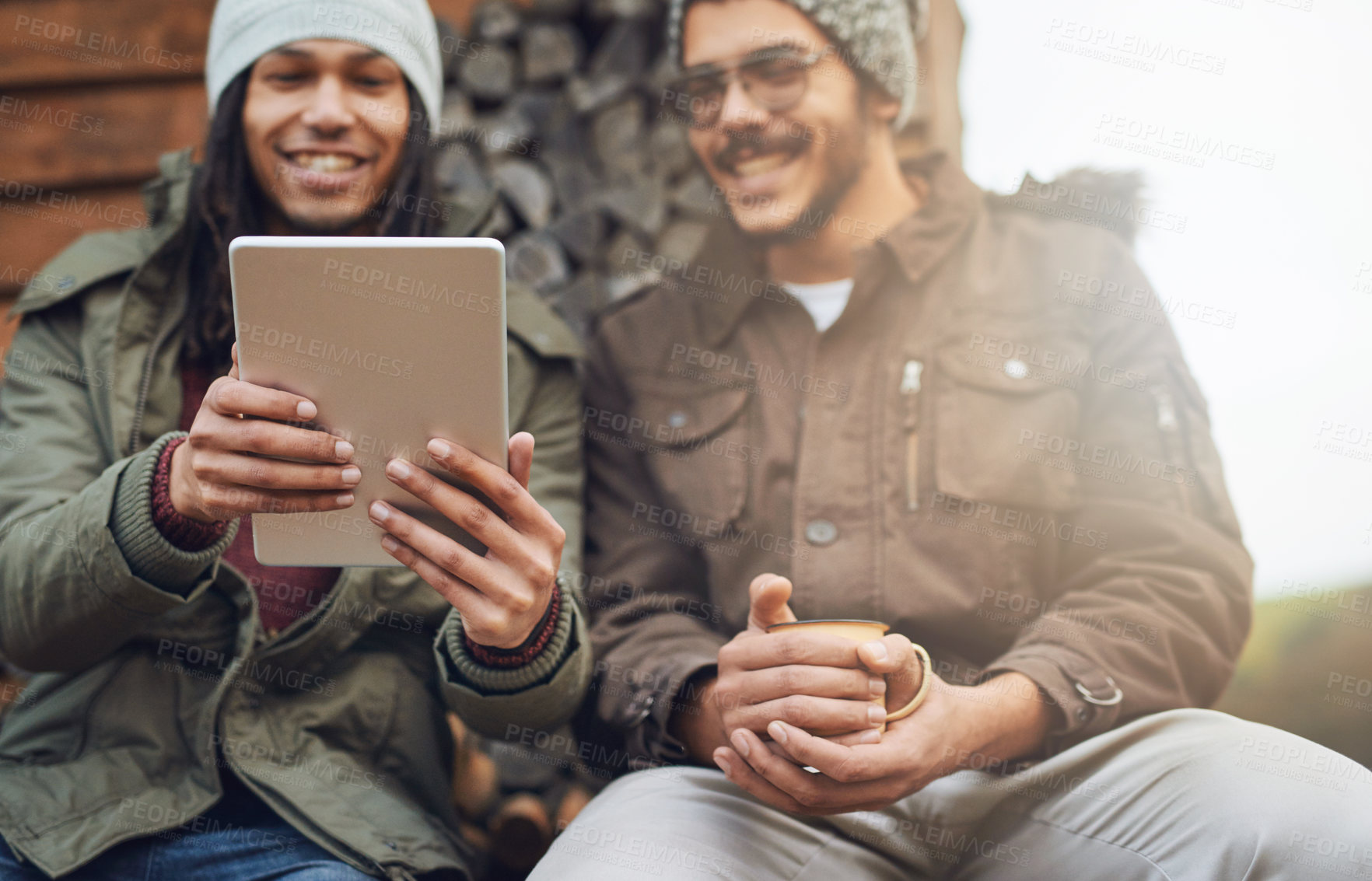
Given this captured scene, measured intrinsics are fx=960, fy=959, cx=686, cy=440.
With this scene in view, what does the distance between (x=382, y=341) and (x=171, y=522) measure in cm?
39

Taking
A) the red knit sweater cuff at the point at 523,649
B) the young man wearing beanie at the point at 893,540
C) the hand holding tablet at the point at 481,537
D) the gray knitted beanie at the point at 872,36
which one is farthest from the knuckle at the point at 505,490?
the gray knitted beanie at the point at 872,36

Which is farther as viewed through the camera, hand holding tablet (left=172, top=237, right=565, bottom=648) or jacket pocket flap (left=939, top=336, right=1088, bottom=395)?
jacket pocket flap (left=939, top=336, right=1088, bottom=395)

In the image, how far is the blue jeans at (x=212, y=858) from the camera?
3.99ft

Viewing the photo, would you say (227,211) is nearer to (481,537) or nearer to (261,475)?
(261,475)

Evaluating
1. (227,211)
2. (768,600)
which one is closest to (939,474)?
(768,600)

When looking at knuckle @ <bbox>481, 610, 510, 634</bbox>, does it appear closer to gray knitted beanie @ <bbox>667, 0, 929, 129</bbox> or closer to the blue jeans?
the blue jeans

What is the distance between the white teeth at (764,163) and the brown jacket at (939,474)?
0.18 metres

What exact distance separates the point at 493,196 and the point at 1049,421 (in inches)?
42.0

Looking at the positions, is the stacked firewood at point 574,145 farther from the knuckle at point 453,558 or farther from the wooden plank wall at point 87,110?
the knuckle at point 453,558

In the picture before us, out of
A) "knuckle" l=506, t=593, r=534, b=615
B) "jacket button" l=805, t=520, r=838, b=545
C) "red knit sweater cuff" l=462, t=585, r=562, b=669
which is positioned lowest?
"red knit sweater cuff" l=462, t=585, r=562, b=669

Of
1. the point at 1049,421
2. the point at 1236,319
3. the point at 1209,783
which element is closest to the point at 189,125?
the point at 1049,421

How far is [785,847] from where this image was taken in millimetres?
1270

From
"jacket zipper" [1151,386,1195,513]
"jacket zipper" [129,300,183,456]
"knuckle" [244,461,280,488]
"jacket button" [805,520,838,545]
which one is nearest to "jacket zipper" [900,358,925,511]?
"jacket button" [805,520,838,545]

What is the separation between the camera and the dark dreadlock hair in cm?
153
